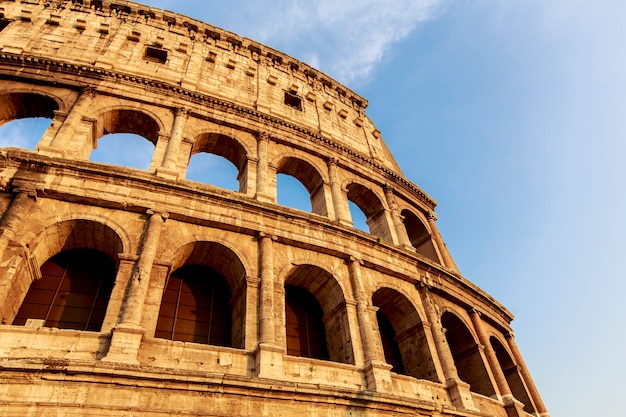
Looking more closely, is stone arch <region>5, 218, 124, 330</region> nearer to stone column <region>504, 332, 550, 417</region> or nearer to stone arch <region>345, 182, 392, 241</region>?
stone arch <region>345, 182, 392, 241</region>

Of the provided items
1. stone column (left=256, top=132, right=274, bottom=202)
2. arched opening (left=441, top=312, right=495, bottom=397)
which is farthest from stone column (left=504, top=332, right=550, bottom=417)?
stone column (left=256, top=132, right=274, bottom=202)

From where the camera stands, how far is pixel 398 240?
13.4 meters

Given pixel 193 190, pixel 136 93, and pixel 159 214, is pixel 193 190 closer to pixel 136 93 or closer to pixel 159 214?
pixel 159 214

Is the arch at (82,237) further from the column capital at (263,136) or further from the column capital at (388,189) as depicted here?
the column capital at (388,189)

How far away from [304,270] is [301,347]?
1857mm

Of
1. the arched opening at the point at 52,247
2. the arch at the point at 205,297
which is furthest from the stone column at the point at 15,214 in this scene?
the arch at the point at 205,297

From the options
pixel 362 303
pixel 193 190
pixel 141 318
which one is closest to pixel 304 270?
pixel 362 303

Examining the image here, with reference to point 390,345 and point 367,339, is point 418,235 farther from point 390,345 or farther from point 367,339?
point 367,339

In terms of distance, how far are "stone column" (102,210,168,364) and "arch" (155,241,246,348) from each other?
2.32 ft

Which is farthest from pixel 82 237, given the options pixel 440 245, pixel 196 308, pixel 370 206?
pixel 440 245

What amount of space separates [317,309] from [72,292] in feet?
18.9

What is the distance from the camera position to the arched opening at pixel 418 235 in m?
15.7

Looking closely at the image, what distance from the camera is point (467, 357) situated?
1233cm

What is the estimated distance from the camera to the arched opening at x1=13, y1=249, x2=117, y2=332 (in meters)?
8.23
